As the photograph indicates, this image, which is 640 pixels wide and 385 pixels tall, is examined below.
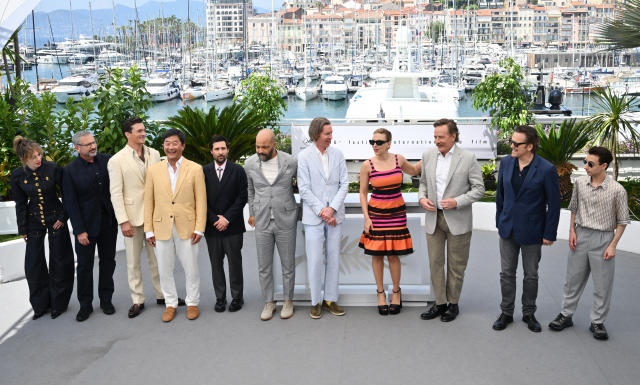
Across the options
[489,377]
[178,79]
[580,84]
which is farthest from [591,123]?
[178,79]

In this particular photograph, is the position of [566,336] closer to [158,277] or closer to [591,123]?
[158,277]

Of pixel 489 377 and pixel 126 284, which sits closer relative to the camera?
pixel 489 377

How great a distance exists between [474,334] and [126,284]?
345 centimetres

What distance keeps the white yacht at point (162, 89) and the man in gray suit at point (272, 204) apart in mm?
48168

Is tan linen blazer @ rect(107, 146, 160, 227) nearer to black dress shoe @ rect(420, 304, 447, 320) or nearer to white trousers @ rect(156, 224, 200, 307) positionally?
white trousers @ rect(156, 224, 200, 307)

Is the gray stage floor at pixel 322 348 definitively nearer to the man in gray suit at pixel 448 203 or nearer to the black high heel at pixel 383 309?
the black high heel at pixel 383 309

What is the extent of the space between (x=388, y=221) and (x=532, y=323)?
137cm

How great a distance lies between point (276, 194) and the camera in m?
5.14

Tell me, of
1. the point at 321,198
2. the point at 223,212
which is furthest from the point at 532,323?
the point at 223,212

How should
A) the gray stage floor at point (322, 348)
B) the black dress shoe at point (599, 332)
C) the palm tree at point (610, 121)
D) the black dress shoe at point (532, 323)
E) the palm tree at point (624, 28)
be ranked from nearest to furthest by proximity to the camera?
1. the gray stage floor at point (322, 348)
2. the black dress shoe at point (599, 332)
3. the black dress shoe at point (532, 323)
4. the palm tree at point (624, 28)
5. the palm tree at point (610, 121)

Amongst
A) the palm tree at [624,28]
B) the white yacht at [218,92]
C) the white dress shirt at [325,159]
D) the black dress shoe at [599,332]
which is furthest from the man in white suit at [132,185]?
the white yacht at [218,92]

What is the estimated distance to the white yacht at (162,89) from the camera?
2034 inches

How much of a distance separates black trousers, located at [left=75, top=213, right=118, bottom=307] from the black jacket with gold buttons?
32 centimetres

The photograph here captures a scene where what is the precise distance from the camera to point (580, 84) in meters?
54.7
